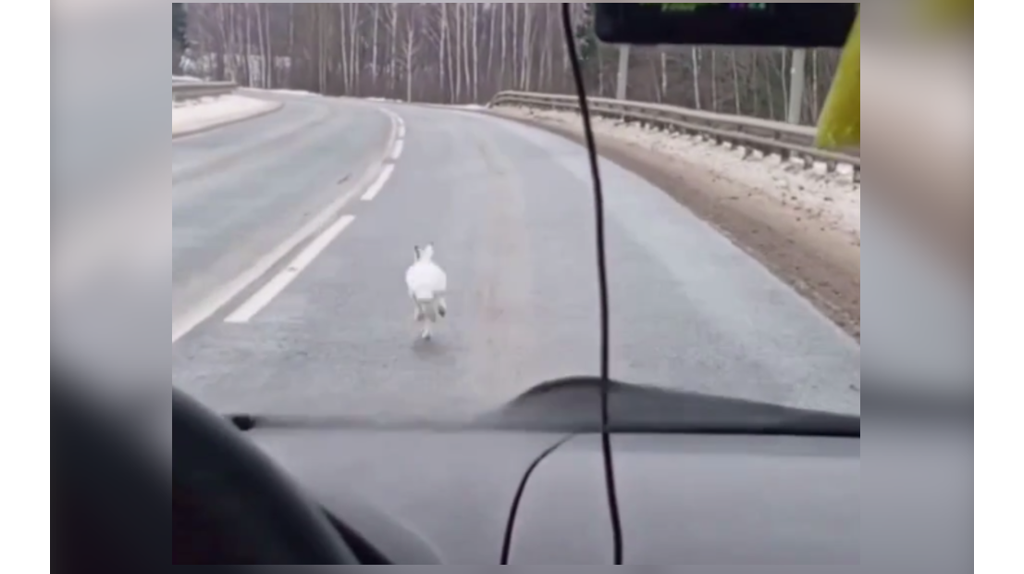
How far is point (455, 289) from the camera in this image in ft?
9.87

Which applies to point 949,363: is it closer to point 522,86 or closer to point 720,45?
point 720,45

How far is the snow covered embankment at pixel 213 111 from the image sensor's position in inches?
90.0

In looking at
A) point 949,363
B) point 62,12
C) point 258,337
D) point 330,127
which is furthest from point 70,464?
point 330,127

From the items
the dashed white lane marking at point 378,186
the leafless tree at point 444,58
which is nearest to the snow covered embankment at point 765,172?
the leafless tree at point 444,58

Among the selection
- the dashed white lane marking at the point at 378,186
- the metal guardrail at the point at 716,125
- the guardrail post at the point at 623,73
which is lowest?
the dashed white lane marking at the point at 378,186

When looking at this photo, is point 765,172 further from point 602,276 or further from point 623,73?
point 623,73

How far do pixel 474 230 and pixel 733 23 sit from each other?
1.45 m

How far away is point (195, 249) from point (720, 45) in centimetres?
122

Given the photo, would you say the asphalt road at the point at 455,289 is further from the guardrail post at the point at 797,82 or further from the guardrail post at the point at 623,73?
the guardrail post at the point at 797,82

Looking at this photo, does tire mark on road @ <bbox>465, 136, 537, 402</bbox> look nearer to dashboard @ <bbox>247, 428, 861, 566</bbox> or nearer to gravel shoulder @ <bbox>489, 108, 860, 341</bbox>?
dashboard @ <bbox>247, 428, 861, 566</bbox>

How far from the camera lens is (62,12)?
157cm

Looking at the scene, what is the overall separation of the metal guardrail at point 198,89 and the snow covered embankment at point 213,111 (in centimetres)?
1

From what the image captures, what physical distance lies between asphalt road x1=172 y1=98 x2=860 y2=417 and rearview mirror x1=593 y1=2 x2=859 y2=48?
82cm

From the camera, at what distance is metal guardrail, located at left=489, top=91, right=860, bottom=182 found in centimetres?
241
